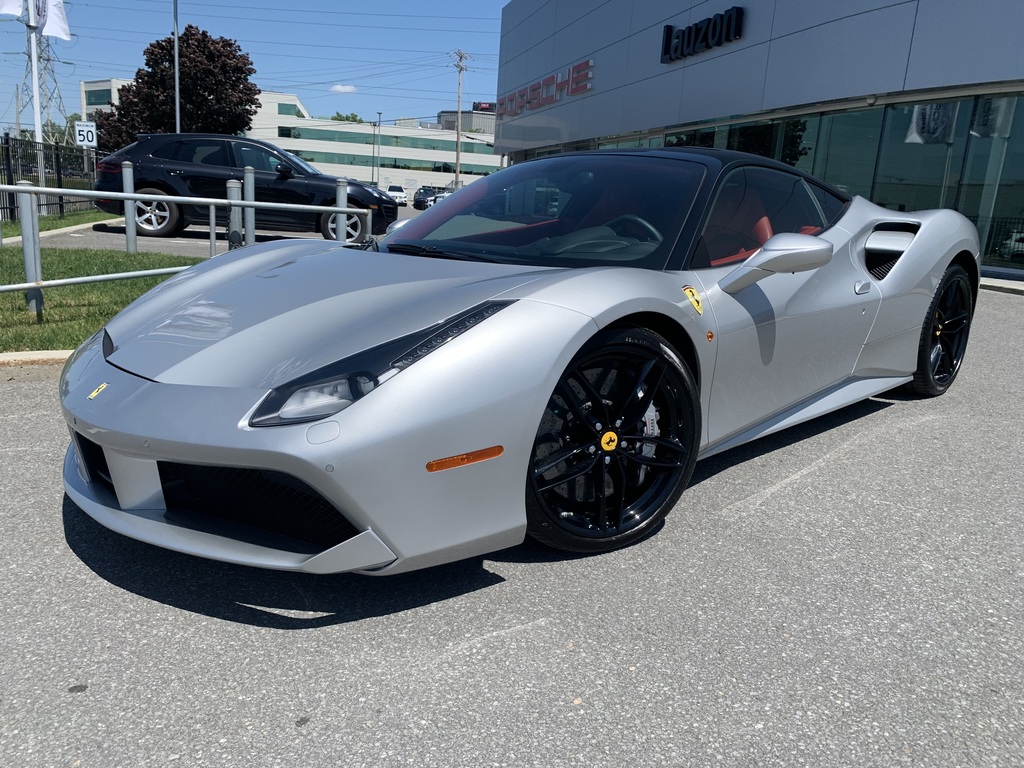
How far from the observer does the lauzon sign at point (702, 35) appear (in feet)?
55.5

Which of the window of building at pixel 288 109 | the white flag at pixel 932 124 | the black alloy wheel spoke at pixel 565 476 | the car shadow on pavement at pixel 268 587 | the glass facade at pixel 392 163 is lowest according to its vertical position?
the car shadow on pavement at pixel 268 587

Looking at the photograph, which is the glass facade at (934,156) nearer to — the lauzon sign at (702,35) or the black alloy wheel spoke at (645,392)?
the lauzon sign at (702,35)

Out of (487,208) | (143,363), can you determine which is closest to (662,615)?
(143,363)

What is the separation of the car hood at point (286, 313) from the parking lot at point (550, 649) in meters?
0.60

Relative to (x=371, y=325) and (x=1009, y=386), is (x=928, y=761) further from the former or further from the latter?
(x=1009, y=386)

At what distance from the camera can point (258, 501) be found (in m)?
1.97

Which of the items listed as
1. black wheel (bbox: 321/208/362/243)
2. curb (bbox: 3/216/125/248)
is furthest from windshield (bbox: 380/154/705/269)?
curb (bbox: 3/216/125/248)

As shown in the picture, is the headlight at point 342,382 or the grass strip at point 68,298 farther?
the grass strip at point 68,298

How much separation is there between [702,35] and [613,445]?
1794 centimetres

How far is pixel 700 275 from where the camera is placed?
2730mm

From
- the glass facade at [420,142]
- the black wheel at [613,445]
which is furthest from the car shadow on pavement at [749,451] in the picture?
the glass facade at [420,142]

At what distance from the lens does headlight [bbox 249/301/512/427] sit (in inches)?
74.4

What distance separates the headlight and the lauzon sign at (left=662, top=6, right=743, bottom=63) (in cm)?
1729

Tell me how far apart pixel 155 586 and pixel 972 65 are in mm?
13924
